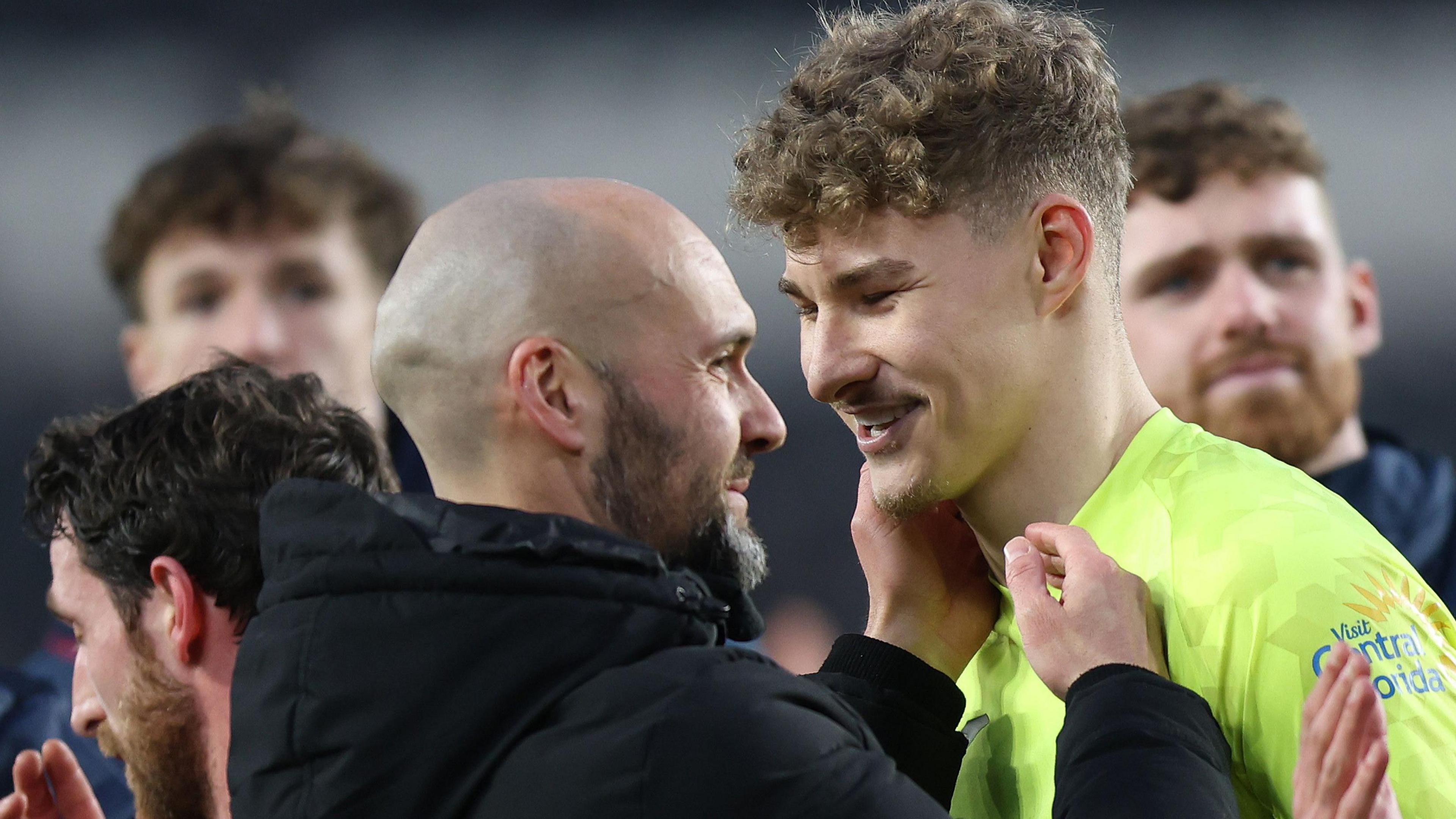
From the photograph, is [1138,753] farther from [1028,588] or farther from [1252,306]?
[1252,306]

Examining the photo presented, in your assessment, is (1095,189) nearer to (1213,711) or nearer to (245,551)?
(1213,711)

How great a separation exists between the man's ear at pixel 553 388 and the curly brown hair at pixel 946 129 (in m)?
0.40

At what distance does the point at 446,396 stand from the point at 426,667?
479 millimetres

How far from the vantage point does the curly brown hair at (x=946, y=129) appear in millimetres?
2107

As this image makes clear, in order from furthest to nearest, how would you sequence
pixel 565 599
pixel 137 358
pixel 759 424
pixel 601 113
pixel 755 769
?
pixel 601 113 < pixel 137 358 < pixel 759 424 < pixel 565 599 < pixel 755 769

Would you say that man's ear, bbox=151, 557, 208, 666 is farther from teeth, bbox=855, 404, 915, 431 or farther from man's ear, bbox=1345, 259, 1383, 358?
man's ear, bbox=1345, 259, 1383, 358

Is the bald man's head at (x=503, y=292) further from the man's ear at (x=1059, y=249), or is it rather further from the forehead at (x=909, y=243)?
the man's ear at (x=1059, y=249)

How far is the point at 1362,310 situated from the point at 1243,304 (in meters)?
0.71

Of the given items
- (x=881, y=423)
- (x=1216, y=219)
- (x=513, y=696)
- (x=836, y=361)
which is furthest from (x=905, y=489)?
(x=1216, y=219)

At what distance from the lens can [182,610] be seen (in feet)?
8.08

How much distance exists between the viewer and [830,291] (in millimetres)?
2162

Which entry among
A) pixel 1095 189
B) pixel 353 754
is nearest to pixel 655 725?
pixel 353 754

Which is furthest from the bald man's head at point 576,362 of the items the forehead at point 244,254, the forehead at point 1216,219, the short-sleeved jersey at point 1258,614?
the forehead at point 244,254

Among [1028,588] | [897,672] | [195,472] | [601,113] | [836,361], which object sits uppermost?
[601,113]
